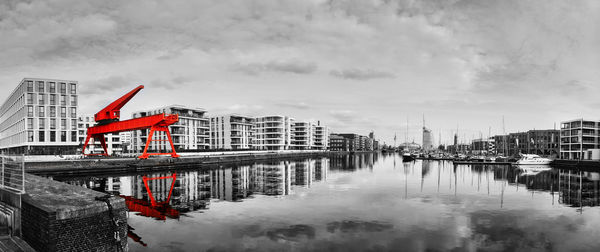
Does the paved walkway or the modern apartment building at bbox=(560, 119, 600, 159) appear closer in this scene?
the paved walkway

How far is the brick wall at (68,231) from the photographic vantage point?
9773mm

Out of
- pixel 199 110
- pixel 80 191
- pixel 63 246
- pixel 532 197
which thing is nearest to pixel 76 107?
pixel 199 110

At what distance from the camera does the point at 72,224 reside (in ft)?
33.6

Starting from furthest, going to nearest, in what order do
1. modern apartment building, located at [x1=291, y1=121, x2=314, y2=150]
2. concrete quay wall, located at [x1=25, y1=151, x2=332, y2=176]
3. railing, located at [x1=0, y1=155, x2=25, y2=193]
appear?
modern apartment building, located at [x1=291, y1=121, x2=314, y2=150], concrete quay wall, located at [x1=25, y1=151, x2=332, y2=176], railing, located at [x1=0, y1=155, x2=25, y2=193]

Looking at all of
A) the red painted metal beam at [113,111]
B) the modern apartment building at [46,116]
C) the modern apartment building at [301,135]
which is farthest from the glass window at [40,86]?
the modern apartment building at [301,135]

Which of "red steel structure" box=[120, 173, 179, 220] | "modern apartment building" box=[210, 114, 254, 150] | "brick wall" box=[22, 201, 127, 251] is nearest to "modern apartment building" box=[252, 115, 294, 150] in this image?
"modern apartment building" box=[210, 114, 254, 150]

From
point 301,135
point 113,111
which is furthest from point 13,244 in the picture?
point 301,135

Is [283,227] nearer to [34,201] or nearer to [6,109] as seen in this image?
[34,201]

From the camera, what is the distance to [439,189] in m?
36.7

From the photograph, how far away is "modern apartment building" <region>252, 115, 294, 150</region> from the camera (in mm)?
155750

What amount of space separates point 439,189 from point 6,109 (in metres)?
124

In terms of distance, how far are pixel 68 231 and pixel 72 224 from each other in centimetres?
21

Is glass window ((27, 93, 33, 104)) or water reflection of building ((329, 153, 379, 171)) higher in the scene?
glass window ((27, 93, 33, 104))

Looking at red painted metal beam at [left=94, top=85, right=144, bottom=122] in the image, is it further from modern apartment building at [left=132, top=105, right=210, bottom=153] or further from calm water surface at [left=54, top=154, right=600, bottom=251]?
modern apartment building at [left=132, top=105, right=210, bottom=153]
